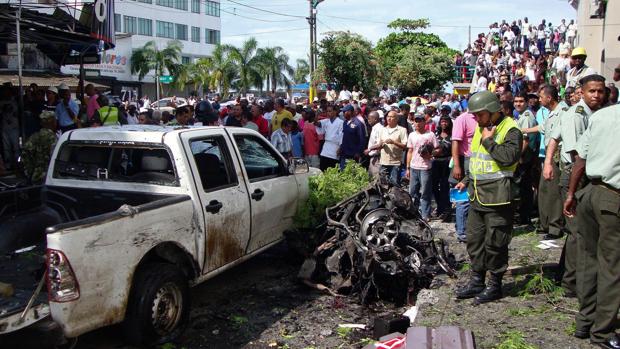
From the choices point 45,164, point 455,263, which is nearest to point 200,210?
point 455,263

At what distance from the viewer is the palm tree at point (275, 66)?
5462 centimetres

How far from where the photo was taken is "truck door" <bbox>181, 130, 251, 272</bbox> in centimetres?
511

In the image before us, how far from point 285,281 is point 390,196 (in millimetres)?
1536

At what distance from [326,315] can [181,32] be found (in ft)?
224

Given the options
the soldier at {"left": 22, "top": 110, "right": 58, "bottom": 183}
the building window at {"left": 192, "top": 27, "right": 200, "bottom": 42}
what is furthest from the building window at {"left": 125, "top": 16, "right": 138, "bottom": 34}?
the soldier at {"left": 22, "top": 110, "right": 58, "bottom": 183}

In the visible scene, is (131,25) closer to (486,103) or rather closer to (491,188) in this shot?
(486,103)

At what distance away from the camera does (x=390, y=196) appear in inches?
245

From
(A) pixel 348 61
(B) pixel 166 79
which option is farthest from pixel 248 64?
(A) pixel 348 61

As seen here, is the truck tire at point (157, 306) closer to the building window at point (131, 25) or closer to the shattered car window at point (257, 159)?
the shattered car window at point (257, 159)

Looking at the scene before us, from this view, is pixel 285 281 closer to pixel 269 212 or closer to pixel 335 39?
pixel 269 212

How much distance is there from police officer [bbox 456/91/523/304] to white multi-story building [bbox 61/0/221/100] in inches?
1949

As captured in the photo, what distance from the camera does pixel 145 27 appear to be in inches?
2494

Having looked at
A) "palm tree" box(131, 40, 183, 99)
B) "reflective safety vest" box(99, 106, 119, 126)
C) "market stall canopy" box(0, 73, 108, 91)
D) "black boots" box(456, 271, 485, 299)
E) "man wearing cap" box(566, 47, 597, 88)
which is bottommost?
"black boots" box(456, 271, 485, 299)

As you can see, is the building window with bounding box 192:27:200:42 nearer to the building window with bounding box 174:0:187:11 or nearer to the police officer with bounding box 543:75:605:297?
the building window with bounding box 174:0:187:11
